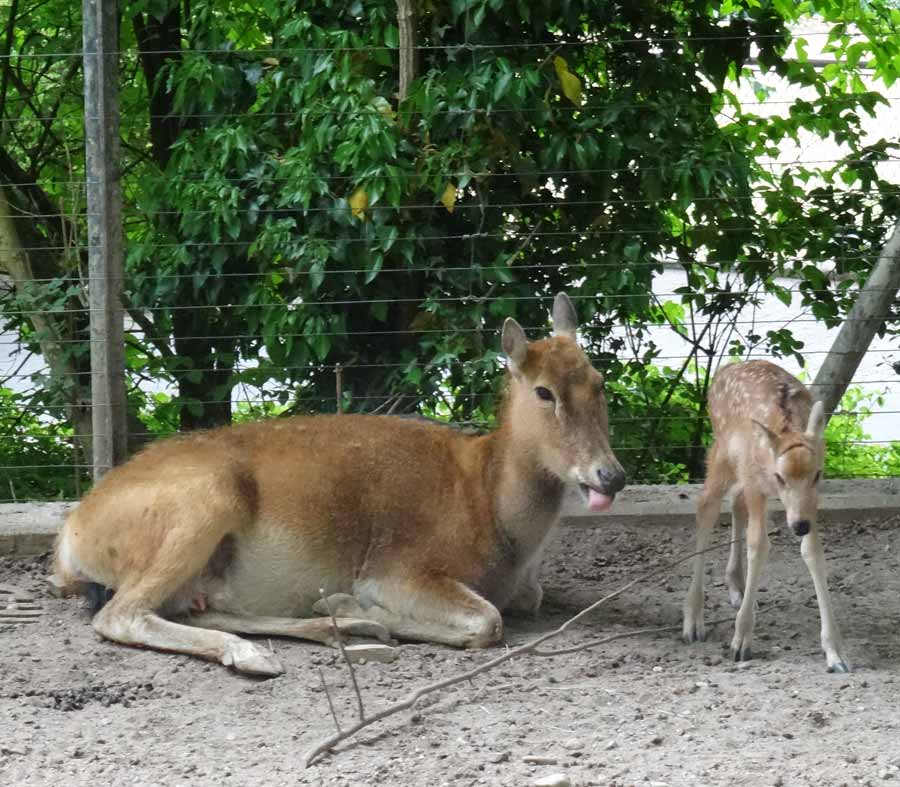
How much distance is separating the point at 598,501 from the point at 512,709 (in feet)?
3.86

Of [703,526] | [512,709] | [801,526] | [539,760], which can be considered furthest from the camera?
[703,526]

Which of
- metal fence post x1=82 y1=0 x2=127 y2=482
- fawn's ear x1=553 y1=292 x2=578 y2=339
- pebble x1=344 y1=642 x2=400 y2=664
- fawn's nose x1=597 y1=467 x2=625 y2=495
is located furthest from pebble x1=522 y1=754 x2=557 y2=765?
metal fence post x1=82 y1=0 x2=127 y2=482

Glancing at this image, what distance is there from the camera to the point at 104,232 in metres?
7.80

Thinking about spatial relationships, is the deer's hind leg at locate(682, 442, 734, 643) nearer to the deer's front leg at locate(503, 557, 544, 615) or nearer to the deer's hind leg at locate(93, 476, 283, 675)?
the deer's front leg at locate(503, 557, 544, 615)

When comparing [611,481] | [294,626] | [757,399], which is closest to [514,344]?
[611,481]

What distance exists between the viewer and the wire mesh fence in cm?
802

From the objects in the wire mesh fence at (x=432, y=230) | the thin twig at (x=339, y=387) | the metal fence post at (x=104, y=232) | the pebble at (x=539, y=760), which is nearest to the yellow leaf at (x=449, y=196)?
the wire mesh fence at (x=432, y=230)

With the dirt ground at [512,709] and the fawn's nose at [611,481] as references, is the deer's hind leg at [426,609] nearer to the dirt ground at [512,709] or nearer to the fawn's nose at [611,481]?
the dirt ground at [512,709]

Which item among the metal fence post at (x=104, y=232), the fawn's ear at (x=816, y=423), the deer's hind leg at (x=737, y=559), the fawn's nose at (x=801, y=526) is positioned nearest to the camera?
the fawn's nose at (x=801, y=526)

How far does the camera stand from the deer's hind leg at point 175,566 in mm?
6363

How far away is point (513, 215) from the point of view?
28.3ft

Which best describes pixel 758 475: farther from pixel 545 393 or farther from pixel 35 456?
pixel 35 456

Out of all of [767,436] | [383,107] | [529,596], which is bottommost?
[529,596]

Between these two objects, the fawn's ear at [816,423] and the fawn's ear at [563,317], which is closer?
the fawn's ear at [816,423]
